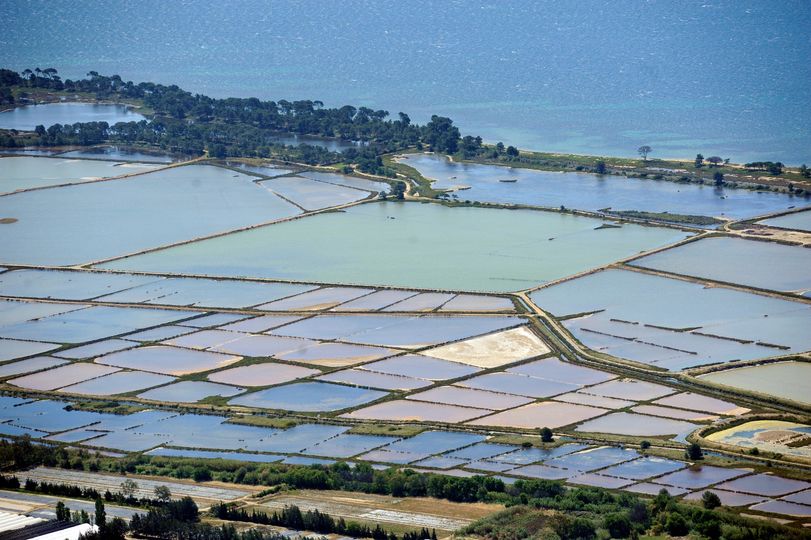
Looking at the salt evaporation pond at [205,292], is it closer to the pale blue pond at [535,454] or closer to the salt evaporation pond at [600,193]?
the salt evaporation pond at [600,193]

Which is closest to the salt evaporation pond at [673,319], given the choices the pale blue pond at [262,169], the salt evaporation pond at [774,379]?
the salt evaporation pond at [774,379]

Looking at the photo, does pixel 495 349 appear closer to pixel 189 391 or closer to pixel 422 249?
pixel 189 391

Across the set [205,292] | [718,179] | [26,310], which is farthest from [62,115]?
[718,179]

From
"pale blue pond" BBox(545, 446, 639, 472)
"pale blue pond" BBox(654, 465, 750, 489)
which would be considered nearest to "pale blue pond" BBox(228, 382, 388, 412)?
"pale blue pond" BBox(545, 446, 639, 472)

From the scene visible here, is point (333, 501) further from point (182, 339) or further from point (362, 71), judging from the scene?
point (362, 71)

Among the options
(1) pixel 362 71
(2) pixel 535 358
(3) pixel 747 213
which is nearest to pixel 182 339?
(2) pixel 535 358

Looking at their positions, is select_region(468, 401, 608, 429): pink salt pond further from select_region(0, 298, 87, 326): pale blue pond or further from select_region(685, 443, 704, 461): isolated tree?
select_region(0, 298, 87, 326): pale blue pond

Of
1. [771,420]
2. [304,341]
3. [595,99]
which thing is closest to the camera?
[771,420]
